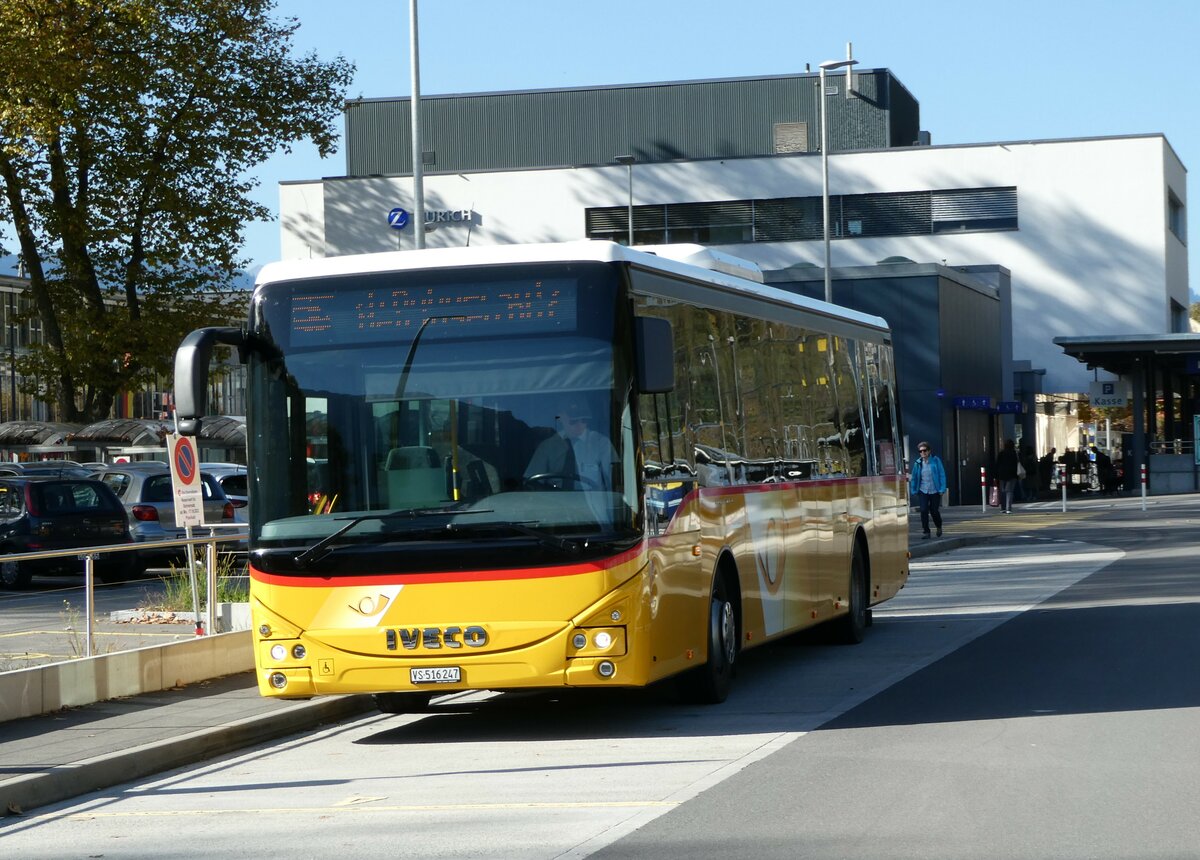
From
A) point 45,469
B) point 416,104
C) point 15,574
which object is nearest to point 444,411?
point 15,574

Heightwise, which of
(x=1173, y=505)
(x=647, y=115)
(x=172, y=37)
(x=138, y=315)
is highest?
(x=647, y=115)

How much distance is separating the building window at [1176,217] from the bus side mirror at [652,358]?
196ft

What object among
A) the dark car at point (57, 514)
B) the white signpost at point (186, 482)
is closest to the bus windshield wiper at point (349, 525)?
the white signpost at point (186, 482)

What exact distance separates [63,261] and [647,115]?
38.5 metres

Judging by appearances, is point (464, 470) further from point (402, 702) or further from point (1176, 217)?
point (1176, 217)

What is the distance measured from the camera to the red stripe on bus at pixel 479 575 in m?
10.4

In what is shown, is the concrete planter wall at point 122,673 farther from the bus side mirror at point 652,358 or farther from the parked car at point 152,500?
the parked car at point 152,500

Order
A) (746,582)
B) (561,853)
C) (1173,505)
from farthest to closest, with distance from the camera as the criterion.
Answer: (1173,505), (746,582), (561,853)

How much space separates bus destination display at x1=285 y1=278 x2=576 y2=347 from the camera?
1071 centimetres

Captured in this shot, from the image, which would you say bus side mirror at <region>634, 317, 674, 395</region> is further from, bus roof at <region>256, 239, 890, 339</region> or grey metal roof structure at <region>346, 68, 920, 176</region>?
grey metal roof structure at <region>346, 68, 920, 176</region>

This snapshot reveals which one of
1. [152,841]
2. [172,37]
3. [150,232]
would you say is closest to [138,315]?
[150,232]

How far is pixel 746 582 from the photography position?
12.8 meters

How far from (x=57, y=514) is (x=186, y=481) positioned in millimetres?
11787

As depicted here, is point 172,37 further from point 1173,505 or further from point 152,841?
point 152,841
